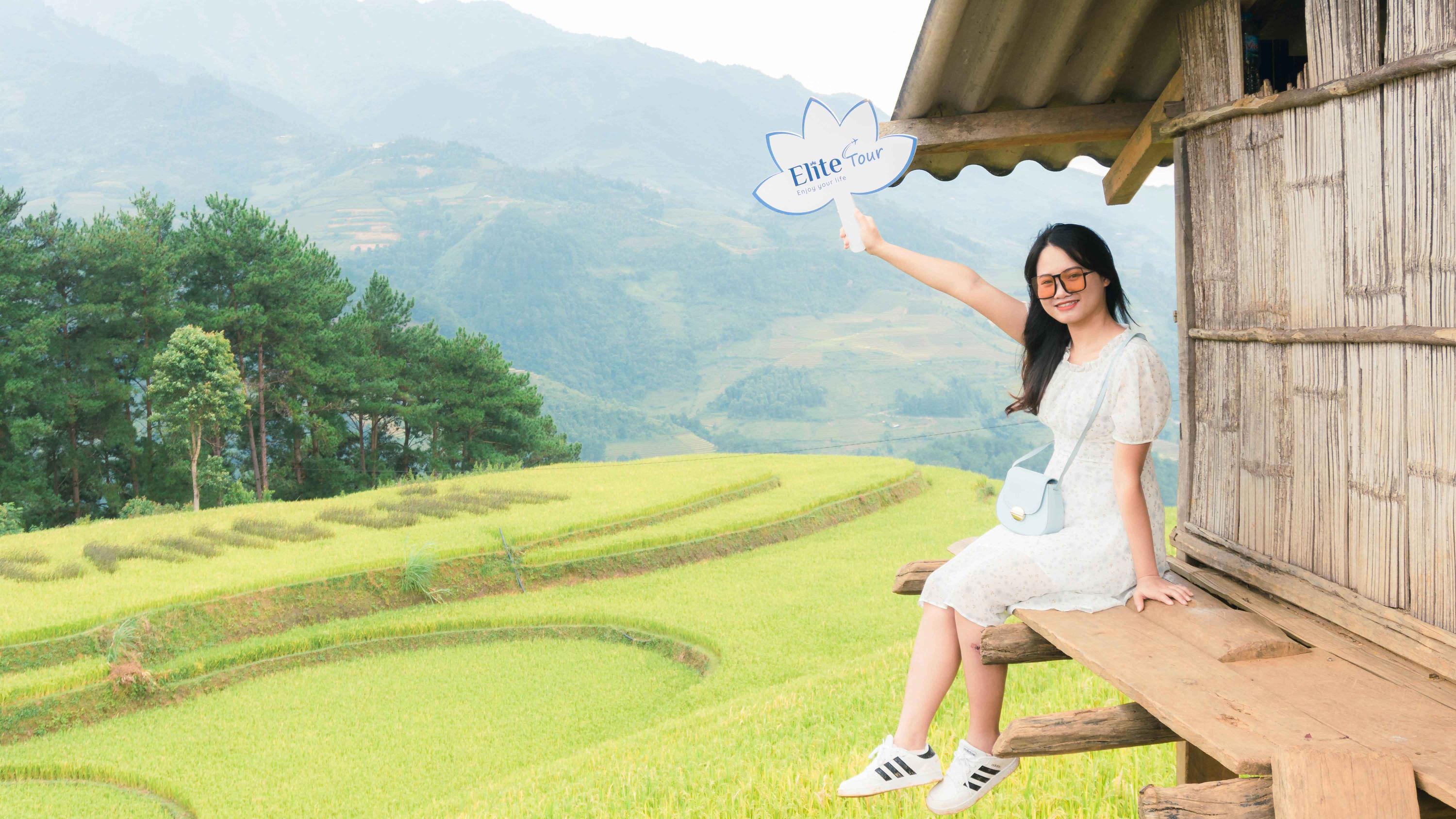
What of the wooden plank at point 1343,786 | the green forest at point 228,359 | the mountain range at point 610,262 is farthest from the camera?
the mountain range at point 610,262

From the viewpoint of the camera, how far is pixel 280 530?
502 inches

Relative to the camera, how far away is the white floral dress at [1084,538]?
2512 mm

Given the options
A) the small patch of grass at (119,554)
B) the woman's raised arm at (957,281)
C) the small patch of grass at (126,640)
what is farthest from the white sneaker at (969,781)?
the small patch of grass at (119,554)

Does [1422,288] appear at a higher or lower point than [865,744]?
higher

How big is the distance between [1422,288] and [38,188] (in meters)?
176

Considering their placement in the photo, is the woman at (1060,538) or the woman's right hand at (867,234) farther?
the woman's right hand at (867,234)

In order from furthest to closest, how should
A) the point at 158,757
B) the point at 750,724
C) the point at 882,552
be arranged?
1. the point at 882,552
2. the point at 158,757
3. the point at 750,724

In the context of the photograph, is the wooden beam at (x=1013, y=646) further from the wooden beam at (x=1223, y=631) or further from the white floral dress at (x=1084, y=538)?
the wooden beam at (x=1223, y=631)

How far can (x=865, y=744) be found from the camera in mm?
4977

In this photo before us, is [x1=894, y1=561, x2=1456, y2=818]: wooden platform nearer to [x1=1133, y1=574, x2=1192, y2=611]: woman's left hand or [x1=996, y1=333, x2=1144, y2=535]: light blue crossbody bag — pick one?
[x1=1133, y1=574, x2=1192, y2=611]: woman's left hand

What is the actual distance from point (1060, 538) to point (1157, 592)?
0.90ft

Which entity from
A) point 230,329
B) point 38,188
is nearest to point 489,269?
A: point 38,188

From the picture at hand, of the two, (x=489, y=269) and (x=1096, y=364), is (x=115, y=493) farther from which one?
(x=489, y=269)

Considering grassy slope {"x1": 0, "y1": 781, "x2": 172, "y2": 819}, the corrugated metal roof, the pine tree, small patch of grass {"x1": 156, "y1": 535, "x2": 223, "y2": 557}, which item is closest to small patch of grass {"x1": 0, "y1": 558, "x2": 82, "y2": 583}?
small patch of grass {"x1": 156, "y1": 535, "x2": 223, "y2": 557}
